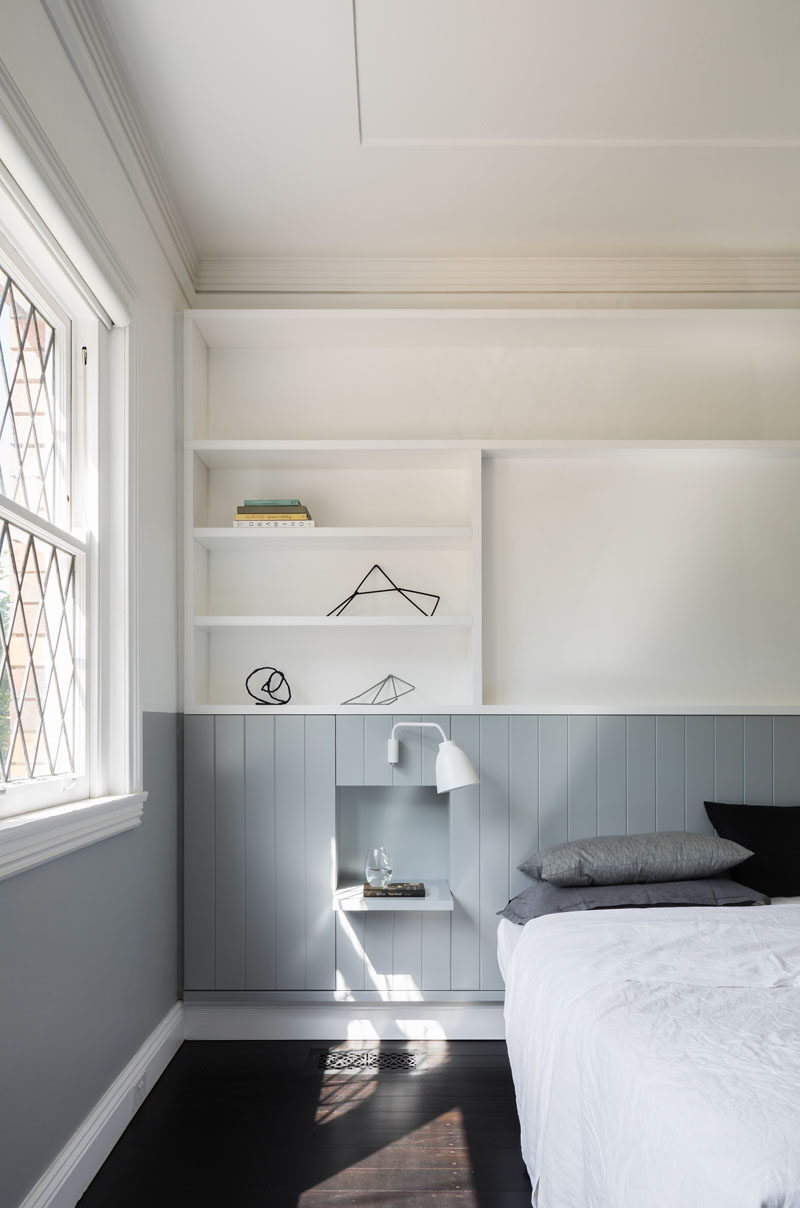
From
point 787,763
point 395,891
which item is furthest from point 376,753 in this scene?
point 787,763

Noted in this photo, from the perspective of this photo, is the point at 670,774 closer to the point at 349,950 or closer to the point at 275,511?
the point at 349,950

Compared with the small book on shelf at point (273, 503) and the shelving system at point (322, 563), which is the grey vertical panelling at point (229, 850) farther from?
the small book on shelf at point (273, 503)

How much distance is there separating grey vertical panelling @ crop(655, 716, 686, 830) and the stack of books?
1.43 metres

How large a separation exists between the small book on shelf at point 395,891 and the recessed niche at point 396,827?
0.25 m

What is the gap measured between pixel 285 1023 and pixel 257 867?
0.54 m

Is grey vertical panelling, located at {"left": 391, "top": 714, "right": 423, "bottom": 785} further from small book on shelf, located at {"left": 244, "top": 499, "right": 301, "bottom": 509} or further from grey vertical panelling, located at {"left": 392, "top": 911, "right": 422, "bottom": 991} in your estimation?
small book on shelf, located at {"left": 244, "top": 499, "right": 301, "bottom": 509}

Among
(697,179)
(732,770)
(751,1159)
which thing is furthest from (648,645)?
(751,1159)

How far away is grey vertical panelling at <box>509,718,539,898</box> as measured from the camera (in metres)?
3.03

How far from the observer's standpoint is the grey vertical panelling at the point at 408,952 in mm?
3018

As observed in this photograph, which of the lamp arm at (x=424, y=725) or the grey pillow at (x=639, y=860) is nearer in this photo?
the grey pillow at (x=639, y=860)

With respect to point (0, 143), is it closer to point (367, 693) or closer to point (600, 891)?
point (367, 693)

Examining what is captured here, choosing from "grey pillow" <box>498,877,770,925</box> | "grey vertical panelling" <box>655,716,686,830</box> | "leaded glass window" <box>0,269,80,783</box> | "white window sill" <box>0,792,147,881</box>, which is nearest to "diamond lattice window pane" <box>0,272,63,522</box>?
"leaded glass window" <box>0,269,80,783</box>

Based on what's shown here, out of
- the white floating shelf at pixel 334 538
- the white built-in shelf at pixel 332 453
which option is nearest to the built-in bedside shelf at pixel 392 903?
the white floating shelf at pixel 334 538

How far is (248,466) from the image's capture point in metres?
3.31
